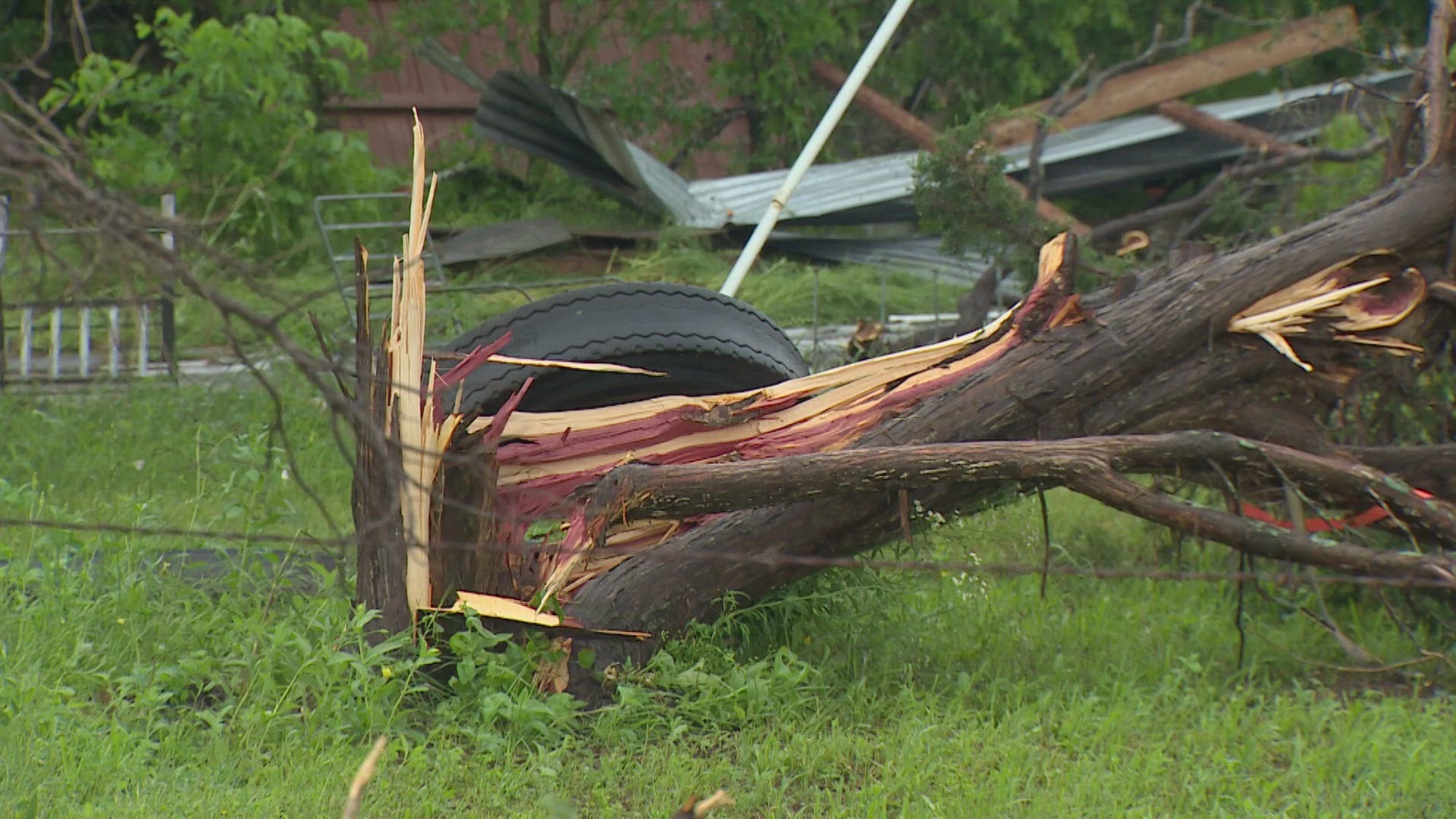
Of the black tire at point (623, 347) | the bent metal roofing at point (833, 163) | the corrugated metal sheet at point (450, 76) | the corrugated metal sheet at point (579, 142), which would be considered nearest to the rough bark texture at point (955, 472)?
the black tire at point (623, 347)

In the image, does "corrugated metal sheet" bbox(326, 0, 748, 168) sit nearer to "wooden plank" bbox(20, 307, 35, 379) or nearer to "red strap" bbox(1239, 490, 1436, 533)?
"wooden plank" bbox(20, 307, 35, 379)

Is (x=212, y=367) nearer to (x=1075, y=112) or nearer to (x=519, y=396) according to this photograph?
(x=519, y=396)

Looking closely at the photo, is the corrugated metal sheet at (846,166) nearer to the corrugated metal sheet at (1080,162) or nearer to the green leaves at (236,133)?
the corrugated metal sheet at (1080,162)

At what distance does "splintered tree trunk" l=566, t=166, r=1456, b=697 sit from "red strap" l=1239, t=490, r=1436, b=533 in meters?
0.40

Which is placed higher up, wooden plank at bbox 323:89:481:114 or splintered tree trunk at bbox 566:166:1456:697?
wooden plank at bbox 323:89:481:114

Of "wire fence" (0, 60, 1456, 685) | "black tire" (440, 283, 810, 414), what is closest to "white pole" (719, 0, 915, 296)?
"wire fence" (0, 60, 1456, 685)

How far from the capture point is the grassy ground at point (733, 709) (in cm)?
305

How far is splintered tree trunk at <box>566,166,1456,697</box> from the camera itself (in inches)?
141

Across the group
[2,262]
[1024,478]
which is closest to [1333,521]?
[1024,478]

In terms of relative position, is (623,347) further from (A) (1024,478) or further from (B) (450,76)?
(B) (450,76)

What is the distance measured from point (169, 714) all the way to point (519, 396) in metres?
1.07

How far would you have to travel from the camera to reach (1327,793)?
3.26m

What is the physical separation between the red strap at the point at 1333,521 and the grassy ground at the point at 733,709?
34 centimetres

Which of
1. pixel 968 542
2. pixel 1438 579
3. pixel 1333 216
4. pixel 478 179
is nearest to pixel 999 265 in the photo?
pixel 968 542
